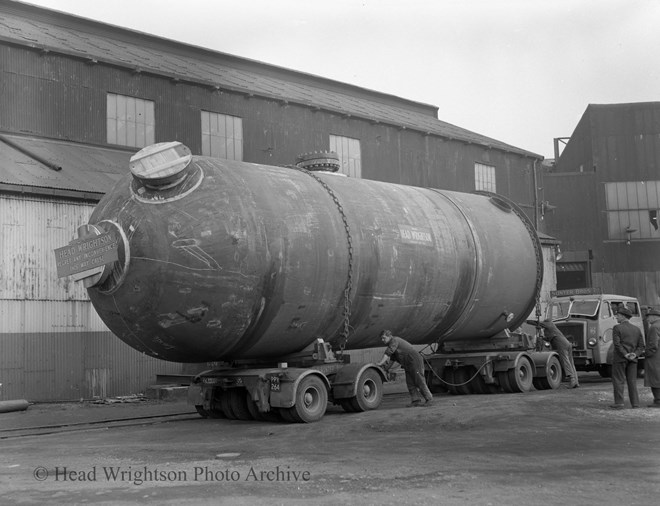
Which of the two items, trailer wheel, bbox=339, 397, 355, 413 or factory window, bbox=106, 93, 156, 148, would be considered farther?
factory window, bbox=106, 93, 156, 148

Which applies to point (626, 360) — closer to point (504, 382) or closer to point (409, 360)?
point (409, 360)

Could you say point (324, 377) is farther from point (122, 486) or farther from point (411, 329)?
point (122, 486)

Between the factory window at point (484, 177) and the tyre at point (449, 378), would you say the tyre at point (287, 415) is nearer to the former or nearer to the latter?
the tyre at point (449, 378)

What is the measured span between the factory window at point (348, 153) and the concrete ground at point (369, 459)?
55.3ft

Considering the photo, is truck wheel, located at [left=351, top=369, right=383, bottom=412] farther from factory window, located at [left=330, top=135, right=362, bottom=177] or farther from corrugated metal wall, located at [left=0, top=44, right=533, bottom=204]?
factory window, located at [left=330, top=135, right=362, bottom=177]

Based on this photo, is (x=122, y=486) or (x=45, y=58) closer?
(x=122, y=486)

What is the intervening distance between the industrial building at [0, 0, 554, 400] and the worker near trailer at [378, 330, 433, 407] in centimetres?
856

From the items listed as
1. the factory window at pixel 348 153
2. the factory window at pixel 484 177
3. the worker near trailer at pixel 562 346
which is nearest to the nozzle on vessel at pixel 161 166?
the worker near trailer at pixel 562 346

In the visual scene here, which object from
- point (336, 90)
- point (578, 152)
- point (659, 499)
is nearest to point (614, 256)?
point (578, 152)

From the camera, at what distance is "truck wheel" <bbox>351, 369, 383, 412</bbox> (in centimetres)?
1352

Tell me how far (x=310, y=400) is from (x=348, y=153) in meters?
18.5

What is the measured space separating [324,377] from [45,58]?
15118 mm

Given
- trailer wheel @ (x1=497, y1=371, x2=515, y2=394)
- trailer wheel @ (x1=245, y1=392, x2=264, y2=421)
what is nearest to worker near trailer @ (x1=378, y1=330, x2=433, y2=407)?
trailer wheel @ (x1=245, y1=392, x2=264, y2=421)

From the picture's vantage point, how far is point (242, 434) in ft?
38.7
